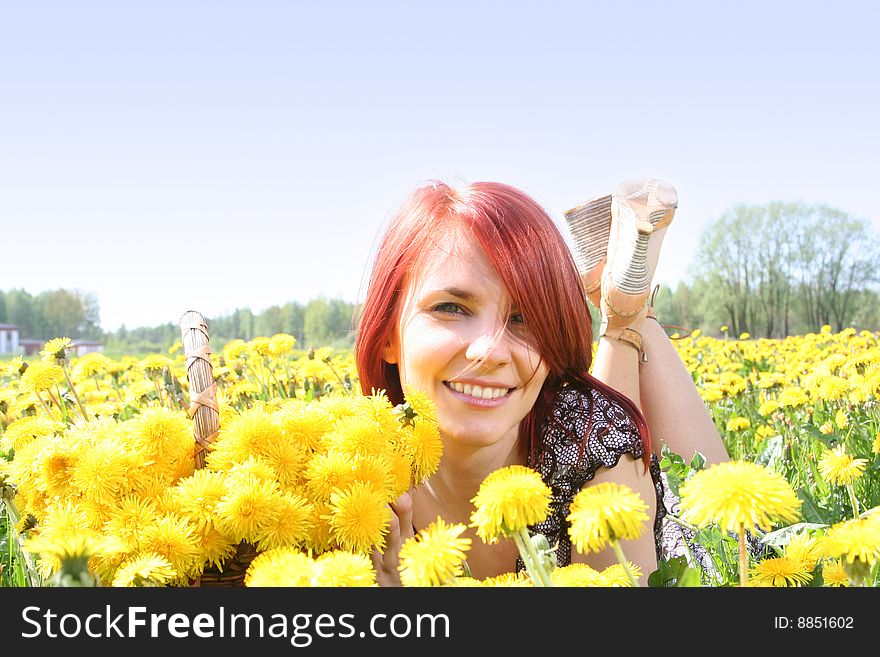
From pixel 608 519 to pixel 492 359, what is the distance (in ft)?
2.60

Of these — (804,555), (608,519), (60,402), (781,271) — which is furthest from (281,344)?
(781,271)

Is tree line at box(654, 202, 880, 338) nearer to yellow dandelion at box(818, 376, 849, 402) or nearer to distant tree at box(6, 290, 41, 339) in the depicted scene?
yellow dandelion at box(818, 376, 849, 402)

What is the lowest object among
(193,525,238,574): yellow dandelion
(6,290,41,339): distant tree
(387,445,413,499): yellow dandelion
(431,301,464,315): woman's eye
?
(193,525,238,574): yellow dandelion

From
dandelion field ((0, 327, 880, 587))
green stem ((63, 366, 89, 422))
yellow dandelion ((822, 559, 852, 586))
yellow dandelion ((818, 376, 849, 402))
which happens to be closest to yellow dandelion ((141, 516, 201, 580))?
dandelion field ((0, 327, 880, 587))

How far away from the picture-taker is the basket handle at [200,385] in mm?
1267

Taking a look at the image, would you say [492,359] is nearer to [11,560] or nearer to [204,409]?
[204,409]

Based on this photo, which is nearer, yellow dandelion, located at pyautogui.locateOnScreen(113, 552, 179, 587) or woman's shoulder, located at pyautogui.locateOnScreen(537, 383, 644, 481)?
yellow dandelion, located at pyautogui.locateOnScreen(113, 552, 179, 587)

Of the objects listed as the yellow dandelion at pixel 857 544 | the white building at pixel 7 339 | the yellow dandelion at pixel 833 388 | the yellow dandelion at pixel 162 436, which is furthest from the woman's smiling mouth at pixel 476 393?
the white building at pixel 7 339

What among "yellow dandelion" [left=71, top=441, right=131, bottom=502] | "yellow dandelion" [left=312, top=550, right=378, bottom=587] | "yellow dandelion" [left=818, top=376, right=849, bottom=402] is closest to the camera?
"yellow dandelion" [left=312, top=550, right=378, bottom=587]

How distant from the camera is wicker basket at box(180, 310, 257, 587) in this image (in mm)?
1147

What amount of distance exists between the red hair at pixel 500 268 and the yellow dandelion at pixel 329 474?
0.72 metres

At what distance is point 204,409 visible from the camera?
127 cm
